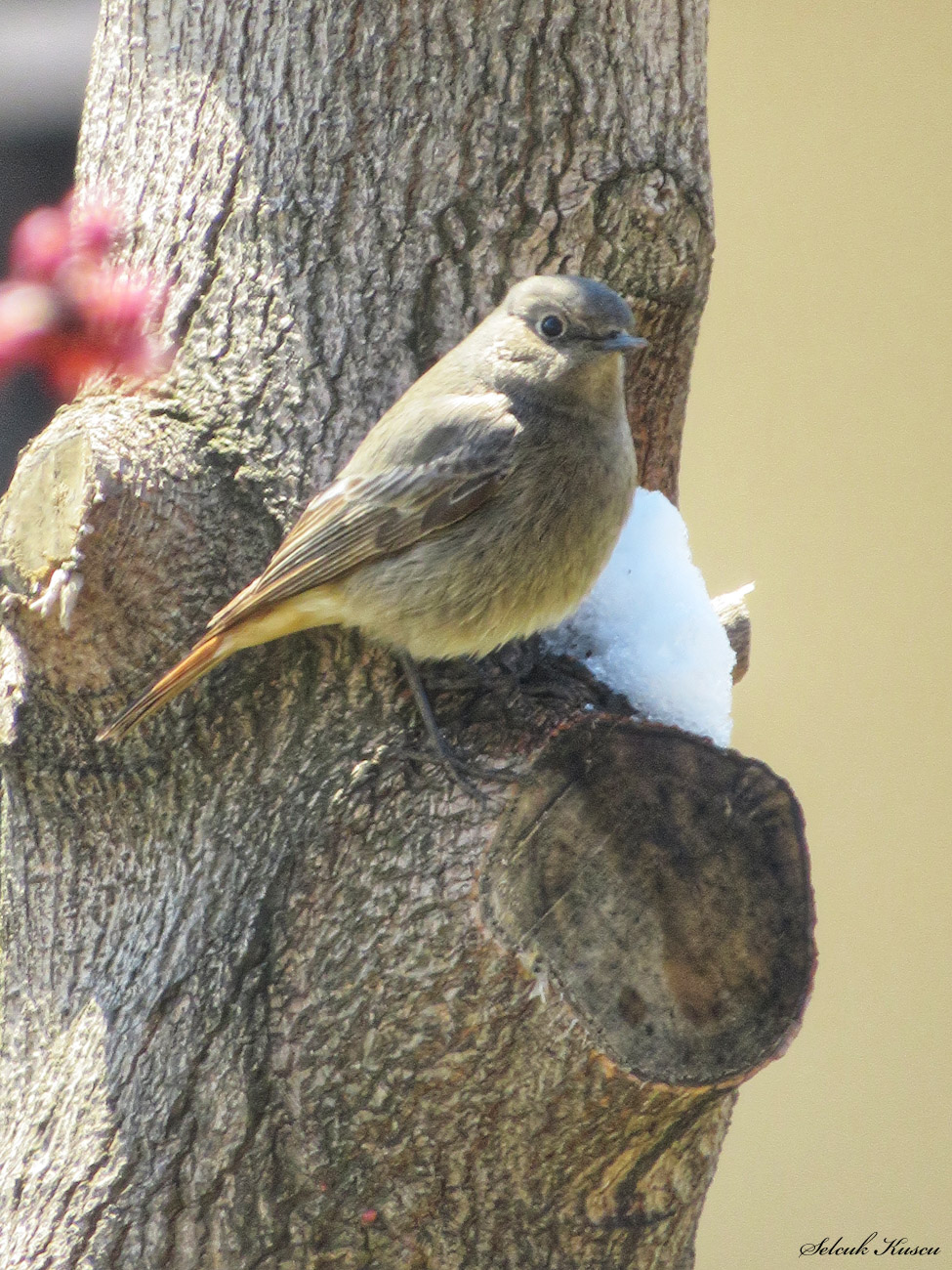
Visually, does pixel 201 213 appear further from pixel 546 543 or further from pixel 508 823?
pixel 508 823

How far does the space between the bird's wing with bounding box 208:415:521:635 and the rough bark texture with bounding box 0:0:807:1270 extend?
9 cm

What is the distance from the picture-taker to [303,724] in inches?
103

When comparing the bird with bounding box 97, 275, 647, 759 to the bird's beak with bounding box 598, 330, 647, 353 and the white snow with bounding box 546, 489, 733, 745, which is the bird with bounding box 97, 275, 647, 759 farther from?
the white snow with bounding box 546, 489, 733, 745

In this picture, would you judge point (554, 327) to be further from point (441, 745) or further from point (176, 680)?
point (176, 680)

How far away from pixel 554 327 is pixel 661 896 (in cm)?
115

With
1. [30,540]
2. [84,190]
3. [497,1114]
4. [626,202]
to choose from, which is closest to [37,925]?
[30,540]

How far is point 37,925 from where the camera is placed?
8.85 feet

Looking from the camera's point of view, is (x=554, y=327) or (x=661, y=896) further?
(x=554, y=327)
